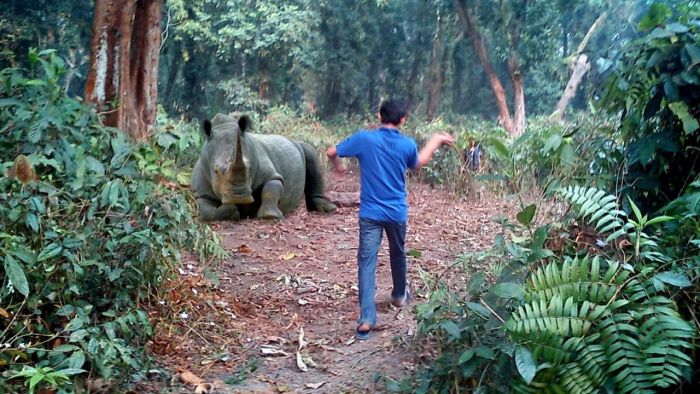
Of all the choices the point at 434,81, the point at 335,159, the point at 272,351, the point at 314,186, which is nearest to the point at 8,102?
the point at 335,159

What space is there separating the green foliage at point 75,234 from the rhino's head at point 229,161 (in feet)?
9.76

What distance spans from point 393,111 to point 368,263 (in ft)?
3.58

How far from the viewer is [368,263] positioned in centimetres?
484

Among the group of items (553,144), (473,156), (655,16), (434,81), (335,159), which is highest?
(655,16)

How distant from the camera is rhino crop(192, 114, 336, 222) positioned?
815cm

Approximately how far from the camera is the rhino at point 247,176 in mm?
8148

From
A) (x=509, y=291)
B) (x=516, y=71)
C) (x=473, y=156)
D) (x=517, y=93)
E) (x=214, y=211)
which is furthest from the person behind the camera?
(x=517, y=93)

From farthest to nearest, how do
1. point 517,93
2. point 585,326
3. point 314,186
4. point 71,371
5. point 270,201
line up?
point 517,93, point 314,186, point 270,201, point 71,371, point 585,326

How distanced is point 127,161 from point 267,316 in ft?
5.60

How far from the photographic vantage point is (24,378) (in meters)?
3.45

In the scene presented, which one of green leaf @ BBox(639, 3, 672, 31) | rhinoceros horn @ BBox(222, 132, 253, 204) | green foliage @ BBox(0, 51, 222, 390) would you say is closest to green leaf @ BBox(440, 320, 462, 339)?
green foliage @ BBox(0, 51, 222, 390)

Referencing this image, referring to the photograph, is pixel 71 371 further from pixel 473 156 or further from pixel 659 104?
pixel 473 156

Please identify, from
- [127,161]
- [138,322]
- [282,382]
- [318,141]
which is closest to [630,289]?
[282,382]

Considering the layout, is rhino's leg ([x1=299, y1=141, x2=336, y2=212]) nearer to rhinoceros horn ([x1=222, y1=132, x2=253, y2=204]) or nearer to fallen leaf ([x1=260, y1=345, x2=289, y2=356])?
rhinoceros horn ([x1=222, y1=132, x2=253, y2=204])
